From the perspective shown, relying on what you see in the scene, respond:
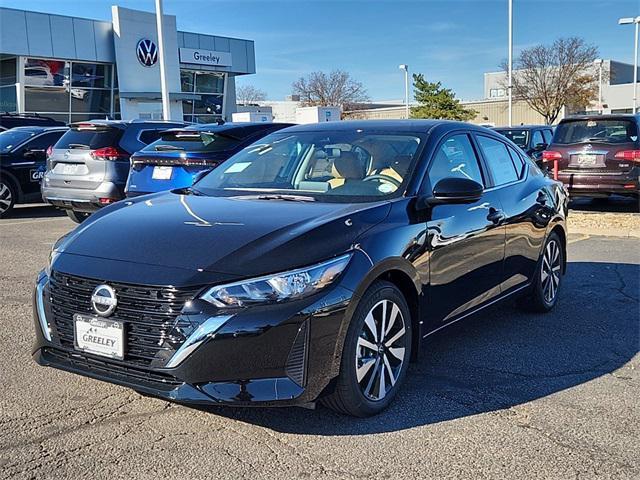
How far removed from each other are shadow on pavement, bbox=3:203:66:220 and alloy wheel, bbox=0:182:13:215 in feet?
0.61

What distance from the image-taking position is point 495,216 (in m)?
4.86

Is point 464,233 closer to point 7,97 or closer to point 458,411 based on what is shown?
point 458,411

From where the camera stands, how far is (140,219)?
382 centimetres

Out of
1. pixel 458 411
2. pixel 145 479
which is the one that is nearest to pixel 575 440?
pixel 458 411

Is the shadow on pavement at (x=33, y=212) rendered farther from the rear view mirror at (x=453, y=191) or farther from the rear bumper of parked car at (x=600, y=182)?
the rear view mirror at (x=453, y=191)

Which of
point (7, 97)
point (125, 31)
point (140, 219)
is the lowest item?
point (140, 219)

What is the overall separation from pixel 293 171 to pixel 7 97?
2992 cm

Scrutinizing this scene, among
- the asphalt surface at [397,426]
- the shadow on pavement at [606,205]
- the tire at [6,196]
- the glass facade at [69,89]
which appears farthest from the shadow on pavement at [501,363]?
the glass facade at [69,89]

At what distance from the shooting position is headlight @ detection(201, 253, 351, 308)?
3.12 meters

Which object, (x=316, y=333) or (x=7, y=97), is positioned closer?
(x=316, y=333)

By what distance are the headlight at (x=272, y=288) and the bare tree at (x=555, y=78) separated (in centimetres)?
5040

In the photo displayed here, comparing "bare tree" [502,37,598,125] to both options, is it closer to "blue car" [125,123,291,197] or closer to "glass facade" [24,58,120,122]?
"glass facade" [24,58,120,122]

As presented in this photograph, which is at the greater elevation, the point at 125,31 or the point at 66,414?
the point at 125,31

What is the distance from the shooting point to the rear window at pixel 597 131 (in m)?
11.4
